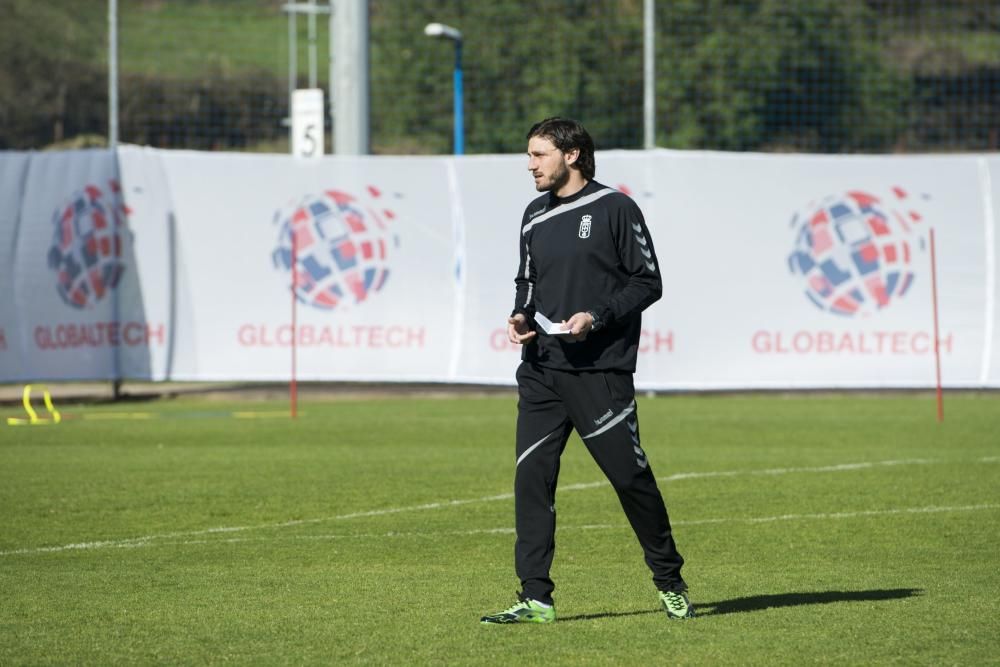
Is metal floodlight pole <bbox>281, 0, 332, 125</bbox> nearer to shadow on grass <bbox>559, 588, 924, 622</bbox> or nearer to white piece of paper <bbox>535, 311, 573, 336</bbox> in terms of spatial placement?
shadow on grass <bbox>559, 588, 924, 622</bbox>

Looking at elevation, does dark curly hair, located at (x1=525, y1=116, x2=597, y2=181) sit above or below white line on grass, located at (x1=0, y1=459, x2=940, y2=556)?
above

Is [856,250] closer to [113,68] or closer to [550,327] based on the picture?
[113,68]

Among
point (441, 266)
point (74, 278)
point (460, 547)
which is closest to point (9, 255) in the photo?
point (74, 278)

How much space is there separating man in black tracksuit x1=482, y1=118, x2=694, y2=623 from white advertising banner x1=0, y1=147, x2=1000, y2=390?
13.0 meters

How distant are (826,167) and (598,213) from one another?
1418 centimetres

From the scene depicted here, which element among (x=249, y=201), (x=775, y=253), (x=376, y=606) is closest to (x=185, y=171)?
(x=249, y=201)

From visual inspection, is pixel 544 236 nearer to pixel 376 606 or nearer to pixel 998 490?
pixel 376 606

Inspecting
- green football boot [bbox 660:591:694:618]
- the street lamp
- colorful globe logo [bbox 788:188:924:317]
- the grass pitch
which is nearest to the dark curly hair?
green football boot [bbox 660:591:694:618]

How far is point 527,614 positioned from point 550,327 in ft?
4.17

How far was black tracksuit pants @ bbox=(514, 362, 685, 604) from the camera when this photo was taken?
785cm

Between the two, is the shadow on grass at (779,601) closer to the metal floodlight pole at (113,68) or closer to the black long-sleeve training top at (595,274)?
the black long-sleeve training top at (595,274)

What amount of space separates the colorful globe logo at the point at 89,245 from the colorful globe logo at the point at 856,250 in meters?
8.21

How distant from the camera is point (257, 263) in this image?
21812 mm

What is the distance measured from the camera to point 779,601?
27.7 ft
